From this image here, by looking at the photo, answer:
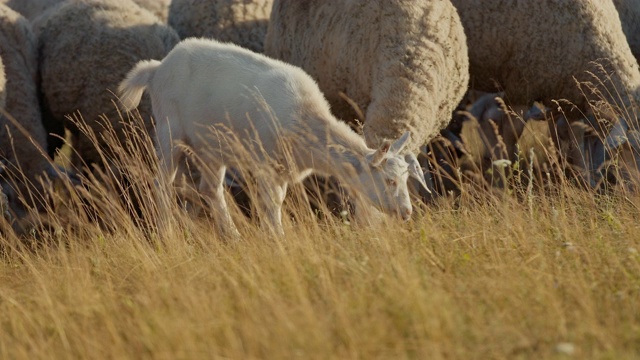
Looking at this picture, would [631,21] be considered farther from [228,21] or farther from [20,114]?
[20,114]

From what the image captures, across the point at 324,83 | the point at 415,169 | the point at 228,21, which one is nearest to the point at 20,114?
the point at 228,21

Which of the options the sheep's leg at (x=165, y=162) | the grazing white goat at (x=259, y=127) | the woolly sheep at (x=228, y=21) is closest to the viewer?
the grazing white goat at (x=259, y=127)

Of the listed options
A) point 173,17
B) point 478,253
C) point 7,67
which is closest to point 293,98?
point 478,253

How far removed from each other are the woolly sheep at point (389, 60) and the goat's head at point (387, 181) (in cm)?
151

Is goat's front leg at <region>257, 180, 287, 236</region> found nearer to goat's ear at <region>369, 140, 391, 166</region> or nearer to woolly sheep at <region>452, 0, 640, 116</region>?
goat's ear at <region>369, 140, 391, 166</region>

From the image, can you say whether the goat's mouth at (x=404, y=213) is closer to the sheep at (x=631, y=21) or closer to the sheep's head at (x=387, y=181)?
the sheep's head at (x=387, y=181)

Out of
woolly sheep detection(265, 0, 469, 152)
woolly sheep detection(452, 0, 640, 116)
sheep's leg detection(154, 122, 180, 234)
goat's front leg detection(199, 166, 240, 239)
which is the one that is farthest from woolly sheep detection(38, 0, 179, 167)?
woolly sheep detection(452, 0, 640, 116)

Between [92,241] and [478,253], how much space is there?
2620 mm

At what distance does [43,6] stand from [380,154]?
308 inches

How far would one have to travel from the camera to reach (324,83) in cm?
873

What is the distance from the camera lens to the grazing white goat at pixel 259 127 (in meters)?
6.13

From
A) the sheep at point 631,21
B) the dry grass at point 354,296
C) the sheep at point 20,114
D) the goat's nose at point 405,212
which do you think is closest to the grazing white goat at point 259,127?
the goat's nose at point 405,212

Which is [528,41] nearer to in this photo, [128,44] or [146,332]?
[128,44]

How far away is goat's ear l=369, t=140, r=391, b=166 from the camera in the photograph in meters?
6.00
